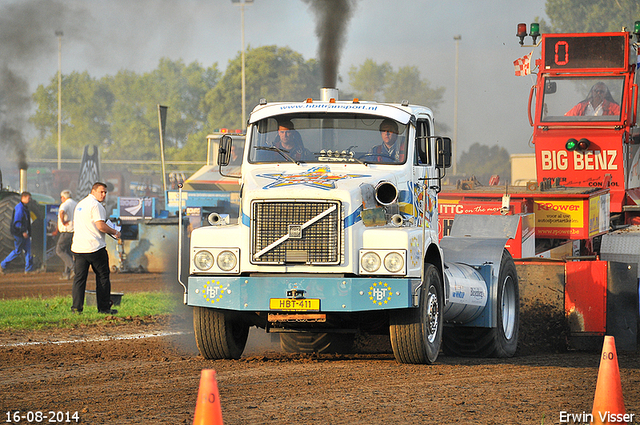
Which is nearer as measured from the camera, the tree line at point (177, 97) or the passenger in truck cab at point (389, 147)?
the passenger in truck cab at point (389, 147)

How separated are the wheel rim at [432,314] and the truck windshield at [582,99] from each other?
22.6 ft

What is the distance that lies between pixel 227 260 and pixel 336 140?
1825mm

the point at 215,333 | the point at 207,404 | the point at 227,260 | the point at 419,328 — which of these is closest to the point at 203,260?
the point at 227,260

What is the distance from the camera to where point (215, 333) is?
8531 millimetres

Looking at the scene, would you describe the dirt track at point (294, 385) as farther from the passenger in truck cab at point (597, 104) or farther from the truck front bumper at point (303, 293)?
the passenger in truck cab at point (597, 104)

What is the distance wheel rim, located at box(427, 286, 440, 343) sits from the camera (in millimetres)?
8406

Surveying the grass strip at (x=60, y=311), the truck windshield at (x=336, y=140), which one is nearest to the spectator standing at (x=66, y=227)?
the grass strip at (x=60, y=311)

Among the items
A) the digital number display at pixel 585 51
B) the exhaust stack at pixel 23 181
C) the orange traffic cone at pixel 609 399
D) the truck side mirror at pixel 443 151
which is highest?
the digital number display at pixel 585 51

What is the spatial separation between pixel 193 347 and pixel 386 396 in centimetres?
356

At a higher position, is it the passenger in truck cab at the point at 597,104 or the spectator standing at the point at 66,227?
the passenger in truck cab at the point at 597,104

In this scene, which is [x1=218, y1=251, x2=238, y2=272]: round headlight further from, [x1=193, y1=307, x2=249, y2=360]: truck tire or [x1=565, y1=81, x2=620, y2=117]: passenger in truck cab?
[x1=565, y1=81, x2=620, y2=117]: passenger in truck cab

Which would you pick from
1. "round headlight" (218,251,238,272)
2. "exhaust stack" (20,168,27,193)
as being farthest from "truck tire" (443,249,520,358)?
"exhaust stack" (20,168,27,193)

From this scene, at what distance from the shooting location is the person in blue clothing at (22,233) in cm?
2034

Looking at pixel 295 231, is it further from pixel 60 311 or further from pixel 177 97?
pixel 177 97
